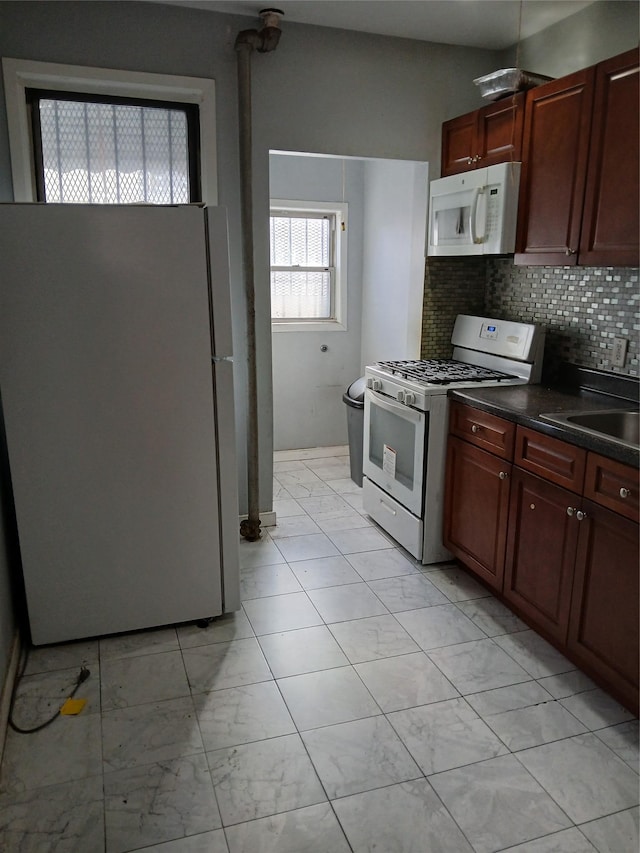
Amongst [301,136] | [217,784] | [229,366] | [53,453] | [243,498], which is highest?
[301,136]

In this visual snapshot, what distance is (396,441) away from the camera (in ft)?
10.5

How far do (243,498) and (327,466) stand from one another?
1239mm

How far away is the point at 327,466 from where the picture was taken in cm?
462

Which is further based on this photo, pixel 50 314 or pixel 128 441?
pixel 128 441

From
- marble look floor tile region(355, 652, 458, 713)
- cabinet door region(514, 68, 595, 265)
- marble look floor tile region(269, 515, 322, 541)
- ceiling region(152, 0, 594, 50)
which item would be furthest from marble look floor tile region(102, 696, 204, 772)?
ceiling region(152, 0, 594, 50)

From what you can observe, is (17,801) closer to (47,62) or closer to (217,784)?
(217,784)

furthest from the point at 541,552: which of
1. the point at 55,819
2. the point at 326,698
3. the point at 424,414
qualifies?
the point at 55,819

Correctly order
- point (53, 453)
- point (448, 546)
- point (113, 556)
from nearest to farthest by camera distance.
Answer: point (53, 453) < point (113, 556) < point (448, 546)

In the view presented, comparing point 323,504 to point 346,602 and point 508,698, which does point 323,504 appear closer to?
point 346,602

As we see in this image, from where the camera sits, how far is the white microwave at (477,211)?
2.82m

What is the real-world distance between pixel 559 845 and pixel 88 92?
10.9 ft

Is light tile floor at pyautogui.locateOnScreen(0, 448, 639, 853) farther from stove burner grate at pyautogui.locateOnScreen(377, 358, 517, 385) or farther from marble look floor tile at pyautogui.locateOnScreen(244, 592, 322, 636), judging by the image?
stove burner grate at pyautogui.locateOnScreen(377, 358, 517, 385)

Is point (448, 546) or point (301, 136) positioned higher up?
point (301, 136)

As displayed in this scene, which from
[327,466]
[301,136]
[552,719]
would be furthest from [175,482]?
[327,466]
